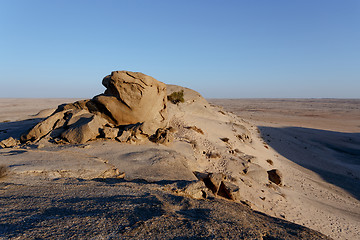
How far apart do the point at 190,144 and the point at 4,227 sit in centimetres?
1100

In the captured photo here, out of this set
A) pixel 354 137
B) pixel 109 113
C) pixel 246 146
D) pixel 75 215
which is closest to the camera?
pixel 75 215

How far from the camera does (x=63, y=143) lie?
38.1ft

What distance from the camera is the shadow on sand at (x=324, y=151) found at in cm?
1656

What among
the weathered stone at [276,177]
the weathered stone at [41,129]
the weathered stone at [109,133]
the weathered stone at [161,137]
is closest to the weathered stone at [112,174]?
the weathered stone at [109,133]

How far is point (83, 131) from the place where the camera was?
1177cm

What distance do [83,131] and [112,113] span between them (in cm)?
249

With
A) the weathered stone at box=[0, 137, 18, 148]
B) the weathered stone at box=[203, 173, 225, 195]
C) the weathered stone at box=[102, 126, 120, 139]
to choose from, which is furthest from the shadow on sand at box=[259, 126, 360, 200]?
the weathered stone at box=[0, 137, 18, 148]

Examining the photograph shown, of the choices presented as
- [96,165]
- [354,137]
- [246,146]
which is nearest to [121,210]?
[96,165]

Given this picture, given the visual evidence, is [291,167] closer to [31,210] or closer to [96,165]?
[96,165]

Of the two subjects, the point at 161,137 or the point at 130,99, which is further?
the point at 130,99

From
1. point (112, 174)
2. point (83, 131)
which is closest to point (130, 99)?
point (83, 131)

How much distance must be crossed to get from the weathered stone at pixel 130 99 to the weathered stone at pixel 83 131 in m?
1.63

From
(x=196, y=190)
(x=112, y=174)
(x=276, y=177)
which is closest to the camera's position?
(x=196, y=190)

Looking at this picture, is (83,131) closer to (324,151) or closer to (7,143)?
(7,143)
